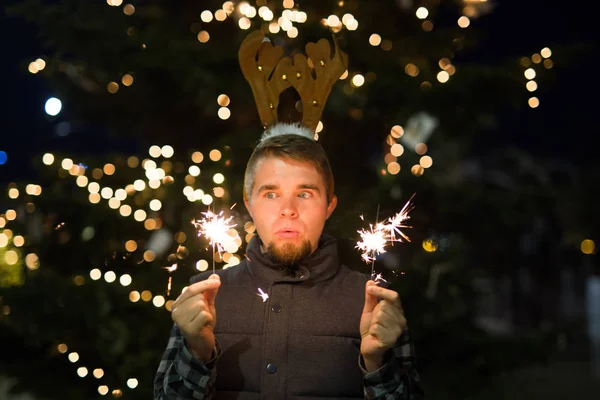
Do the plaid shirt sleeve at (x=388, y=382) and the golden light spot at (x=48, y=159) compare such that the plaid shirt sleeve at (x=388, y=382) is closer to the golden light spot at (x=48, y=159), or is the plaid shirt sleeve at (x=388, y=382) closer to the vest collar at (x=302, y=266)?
the vest collar at (x=302, y=266)

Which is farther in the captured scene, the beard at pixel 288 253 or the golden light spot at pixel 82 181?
the golden light spot at pixel 82 181

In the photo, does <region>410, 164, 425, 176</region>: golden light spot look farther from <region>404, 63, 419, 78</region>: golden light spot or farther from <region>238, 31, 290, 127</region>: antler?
<region>238, 31, 290, 127</region>: antler

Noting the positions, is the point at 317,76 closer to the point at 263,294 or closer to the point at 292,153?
the point at 292,153

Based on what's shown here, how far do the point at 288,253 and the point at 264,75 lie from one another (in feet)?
2.88

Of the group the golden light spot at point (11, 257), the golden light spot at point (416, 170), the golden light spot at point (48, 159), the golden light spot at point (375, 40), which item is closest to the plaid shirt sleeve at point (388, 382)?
the golden light spot at point (416, 170)

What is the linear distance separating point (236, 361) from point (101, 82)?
304cm

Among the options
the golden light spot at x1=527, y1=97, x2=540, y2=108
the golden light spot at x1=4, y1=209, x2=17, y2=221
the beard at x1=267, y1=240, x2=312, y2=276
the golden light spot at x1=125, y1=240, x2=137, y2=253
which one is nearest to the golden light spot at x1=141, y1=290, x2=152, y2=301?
the golden light spot at x1=125, y1=240, x2=137, y2=253

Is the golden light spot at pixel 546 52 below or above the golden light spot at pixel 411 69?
above

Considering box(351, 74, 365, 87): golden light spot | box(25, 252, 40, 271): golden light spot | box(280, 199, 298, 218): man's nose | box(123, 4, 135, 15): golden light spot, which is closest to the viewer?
box(280, 199, 298, 218): man's nose

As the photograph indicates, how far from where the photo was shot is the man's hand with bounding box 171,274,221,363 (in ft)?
7.17

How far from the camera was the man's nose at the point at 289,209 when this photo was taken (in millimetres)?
2432

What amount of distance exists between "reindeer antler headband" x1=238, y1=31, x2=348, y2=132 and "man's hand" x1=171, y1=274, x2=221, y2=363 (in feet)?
3.01

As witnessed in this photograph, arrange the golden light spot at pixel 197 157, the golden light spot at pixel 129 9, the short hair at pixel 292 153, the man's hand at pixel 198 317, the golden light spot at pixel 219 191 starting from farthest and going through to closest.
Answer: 1. the golden light spot at pixel 129 9
2. the golden light spot at pixel 197 157
3. the golden light spot at pixel 219 191
4. the short hair at pixel 292 153
5. the man's hand at pixel 198 317

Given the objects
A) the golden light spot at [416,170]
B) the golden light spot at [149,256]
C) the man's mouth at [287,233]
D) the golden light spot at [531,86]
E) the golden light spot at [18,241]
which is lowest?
the golden light spot at [149,256]
